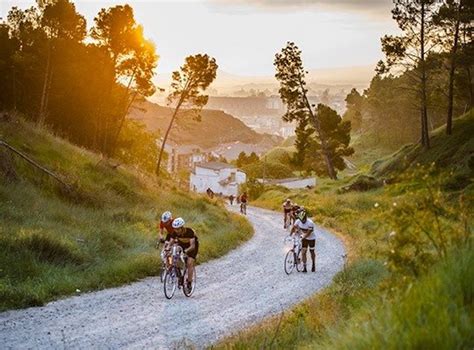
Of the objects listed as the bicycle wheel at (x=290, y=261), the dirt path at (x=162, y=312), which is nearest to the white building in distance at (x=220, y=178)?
the bicycle wheel at (x=290, y=261)

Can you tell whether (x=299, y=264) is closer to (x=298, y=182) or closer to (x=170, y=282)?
(x=170, y=282)

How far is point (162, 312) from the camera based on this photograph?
14711 millimetres

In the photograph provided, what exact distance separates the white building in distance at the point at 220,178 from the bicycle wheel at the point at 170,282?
8323 centimetres

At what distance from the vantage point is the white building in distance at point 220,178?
102m

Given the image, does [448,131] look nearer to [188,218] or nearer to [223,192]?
[188,218]

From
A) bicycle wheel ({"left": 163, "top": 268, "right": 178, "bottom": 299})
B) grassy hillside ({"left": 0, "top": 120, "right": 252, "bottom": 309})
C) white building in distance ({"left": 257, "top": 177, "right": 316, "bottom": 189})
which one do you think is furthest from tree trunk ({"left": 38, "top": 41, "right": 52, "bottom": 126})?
white building in distance ({"left": 257, "top": 177, "right": 316, "bottom": 189})

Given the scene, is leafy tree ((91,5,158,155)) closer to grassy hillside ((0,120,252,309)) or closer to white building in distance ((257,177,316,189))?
grassy hillside ((0,120,252,309))

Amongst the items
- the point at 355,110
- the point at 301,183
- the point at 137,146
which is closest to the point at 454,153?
the point at 137,146

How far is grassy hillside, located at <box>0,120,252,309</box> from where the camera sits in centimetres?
1633

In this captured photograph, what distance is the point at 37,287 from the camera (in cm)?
1509

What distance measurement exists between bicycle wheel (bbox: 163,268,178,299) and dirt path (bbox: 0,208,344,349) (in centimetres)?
23

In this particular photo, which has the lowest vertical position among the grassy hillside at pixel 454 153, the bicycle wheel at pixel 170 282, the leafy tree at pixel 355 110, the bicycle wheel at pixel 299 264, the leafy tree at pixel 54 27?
the bicycle wheel at pixel 299 264

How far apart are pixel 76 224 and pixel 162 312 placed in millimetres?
9205

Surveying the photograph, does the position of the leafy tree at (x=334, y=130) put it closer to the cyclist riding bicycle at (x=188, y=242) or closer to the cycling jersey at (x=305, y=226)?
the cycling jersey at (x=305, y=226)
